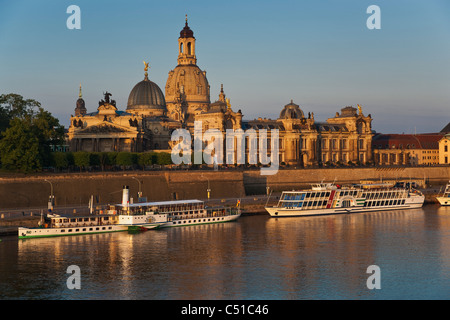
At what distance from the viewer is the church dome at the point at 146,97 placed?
149 metres

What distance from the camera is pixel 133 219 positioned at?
65.8 m

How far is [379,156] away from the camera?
14850 centimetres

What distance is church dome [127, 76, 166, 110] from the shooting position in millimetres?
148750

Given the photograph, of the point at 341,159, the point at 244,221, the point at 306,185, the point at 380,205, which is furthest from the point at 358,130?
the point at 244,221

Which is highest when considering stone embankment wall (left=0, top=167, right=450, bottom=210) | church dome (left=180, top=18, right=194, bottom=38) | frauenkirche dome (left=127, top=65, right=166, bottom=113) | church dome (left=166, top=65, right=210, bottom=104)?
church dome (left=180, top=18, right=194, bottom=38)

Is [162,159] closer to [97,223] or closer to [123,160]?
[123,160]

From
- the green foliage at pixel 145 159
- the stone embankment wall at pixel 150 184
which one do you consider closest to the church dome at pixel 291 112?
the stone embankment wall at pixel 150 184

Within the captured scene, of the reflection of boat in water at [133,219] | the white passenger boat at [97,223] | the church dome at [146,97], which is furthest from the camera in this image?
the church dome at [146,97]

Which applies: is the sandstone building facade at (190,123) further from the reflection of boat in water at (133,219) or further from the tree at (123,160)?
the reflection of boat in water at (133,219)

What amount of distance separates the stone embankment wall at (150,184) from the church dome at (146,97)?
4994 cm

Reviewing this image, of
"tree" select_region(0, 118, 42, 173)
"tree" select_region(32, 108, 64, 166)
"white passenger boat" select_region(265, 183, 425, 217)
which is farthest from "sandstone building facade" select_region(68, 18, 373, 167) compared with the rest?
"white passenger boat" select_region(265, 183, 425, 217)

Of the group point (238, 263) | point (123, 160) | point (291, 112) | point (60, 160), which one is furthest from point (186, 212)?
point (291, 112)

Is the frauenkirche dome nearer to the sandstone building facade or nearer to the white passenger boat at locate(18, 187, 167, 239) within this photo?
the sandstone building facade

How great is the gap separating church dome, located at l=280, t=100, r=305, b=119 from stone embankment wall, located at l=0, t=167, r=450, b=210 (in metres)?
18.6
